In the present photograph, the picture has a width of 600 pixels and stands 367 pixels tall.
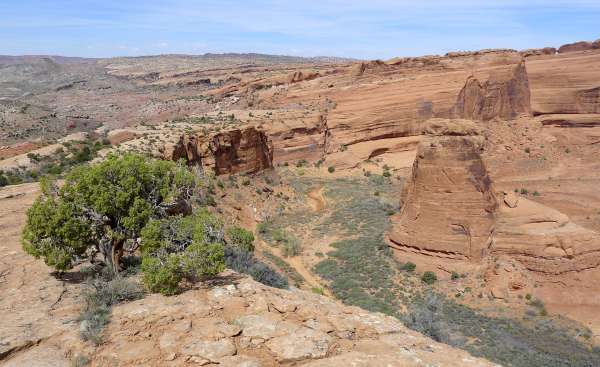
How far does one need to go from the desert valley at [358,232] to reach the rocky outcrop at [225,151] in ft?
0.43

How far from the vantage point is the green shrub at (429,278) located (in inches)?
774

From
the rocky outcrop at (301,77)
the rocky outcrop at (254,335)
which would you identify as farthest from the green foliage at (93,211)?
the rocky outcrop at (301,77)

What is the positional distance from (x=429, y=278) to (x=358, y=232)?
597 cm

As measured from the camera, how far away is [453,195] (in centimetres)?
1984

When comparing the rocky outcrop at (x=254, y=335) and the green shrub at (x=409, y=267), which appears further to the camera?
the green shrub at (x=409, y=267)

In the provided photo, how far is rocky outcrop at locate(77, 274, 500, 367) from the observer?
736 centimetres

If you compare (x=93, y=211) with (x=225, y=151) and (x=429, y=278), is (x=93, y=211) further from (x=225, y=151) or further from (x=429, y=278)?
(x=225, y=151)

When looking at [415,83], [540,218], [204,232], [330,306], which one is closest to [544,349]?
[540,218]

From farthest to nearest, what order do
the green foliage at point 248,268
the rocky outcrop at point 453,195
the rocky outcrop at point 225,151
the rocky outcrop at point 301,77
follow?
the rocky outcrop at point 301,77 < the rocky outcrop at point 225,151 < the rocky outcrop at point 453,195 < the green foliage at point 248,268

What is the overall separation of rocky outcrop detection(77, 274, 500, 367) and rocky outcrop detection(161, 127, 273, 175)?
1886cm

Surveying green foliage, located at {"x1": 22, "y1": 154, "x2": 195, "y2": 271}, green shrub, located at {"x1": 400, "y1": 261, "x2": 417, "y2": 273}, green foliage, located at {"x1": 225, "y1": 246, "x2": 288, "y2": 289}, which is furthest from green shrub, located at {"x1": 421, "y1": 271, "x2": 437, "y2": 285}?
green foliage, located at {"x1": 22, "y1": 154, "x2": 195, "y2": 271}

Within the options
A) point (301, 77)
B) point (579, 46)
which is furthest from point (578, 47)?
point (301, 77)

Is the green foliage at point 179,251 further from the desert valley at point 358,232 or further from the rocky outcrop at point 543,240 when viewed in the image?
the rocky outcrop at point 543,240

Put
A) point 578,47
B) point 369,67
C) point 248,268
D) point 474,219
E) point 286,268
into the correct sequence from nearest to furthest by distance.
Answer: point 248,268
point 474,219
point 286,268
point 369,67
point 578,47
